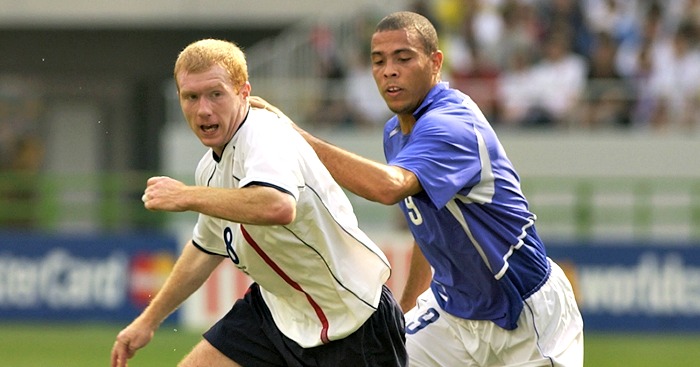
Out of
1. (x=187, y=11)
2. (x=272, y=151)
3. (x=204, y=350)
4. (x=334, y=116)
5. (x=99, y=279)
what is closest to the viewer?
(x=272, y=151)

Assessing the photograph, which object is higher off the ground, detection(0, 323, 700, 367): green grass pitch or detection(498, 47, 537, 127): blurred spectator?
detection(498, 47, 537, 127): blurred spectator

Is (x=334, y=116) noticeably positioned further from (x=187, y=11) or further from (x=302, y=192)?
(x=302, y=192)

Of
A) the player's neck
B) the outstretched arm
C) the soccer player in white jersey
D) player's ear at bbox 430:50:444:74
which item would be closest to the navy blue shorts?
the soccer player in white jersey

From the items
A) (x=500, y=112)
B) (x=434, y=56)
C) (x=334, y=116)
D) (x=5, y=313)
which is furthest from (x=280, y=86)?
(x=434, y=56)

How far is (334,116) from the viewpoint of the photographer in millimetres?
18500

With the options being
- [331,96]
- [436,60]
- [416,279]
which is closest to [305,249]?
[436,60]

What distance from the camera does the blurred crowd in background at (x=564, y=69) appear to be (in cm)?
1786

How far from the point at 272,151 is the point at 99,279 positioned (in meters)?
11.9

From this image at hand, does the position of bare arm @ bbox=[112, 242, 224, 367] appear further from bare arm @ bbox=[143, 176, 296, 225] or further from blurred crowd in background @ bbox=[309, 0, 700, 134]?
blurred crowd in background @ bbox=[309, 0, 700, 134]

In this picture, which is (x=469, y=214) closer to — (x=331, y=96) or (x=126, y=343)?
(x=126, y=343)

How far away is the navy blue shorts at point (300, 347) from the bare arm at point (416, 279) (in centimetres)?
94

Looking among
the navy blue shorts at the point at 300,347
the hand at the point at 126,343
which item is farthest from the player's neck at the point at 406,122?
the hand at the point at 126,343

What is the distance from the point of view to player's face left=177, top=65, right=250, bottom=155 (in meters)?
5.67

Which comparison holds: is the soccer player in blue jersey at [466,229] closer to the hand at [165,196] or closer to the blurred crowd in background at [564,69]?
the hand at [165,196]
